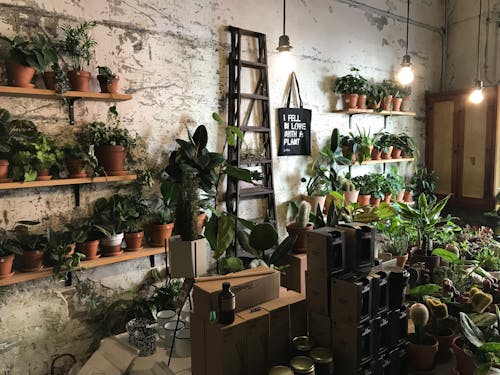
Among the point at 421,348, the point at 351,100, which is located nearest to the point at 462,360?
the point at 421,348

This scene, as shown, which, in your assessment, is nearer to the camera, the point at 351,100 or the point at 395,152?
the point at 351,100

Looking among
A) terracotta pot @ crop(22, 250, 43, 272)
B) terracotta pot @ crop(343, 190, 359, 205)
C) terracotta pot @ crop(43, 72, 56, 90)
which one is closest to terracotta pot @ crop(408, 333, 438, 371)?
terracotta pot @ crop(22, 250, 43, 272)

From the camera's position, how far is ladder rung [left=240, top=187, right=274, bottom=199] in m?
3.46

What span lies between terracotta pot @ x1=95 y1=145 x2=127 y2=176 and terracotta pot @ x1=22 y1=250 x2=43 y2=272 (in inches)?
26.1

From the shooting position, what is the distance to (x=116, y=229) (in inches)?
105

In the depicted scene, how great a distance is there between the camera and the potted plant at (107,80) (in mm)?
2633

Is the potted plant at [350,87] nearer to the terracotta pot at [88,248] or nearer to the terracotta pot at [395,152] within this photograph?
the terracotta pot at [395,152]

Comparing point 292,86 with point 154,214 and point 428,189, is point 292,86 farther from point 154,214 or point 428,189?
point 428,189

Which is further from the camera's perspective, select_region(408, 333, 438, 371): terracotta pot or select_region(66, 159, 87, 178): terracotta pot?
select_region(66, 159, 87, 178): terracotta pot

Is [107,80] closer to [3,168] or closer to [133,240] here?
[3,168]

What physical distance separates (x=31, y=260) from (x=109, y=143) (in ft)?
2.89

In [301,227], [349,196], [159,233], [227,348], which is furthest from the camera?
[349,196]

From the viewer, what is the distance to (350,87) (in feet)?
13.6

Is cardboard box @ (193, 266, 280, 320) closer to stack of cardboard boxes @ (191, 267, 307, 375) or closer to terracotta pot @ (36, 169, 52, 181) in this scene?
stack of cardboard boxes @ (191, 267, 307, 375)
